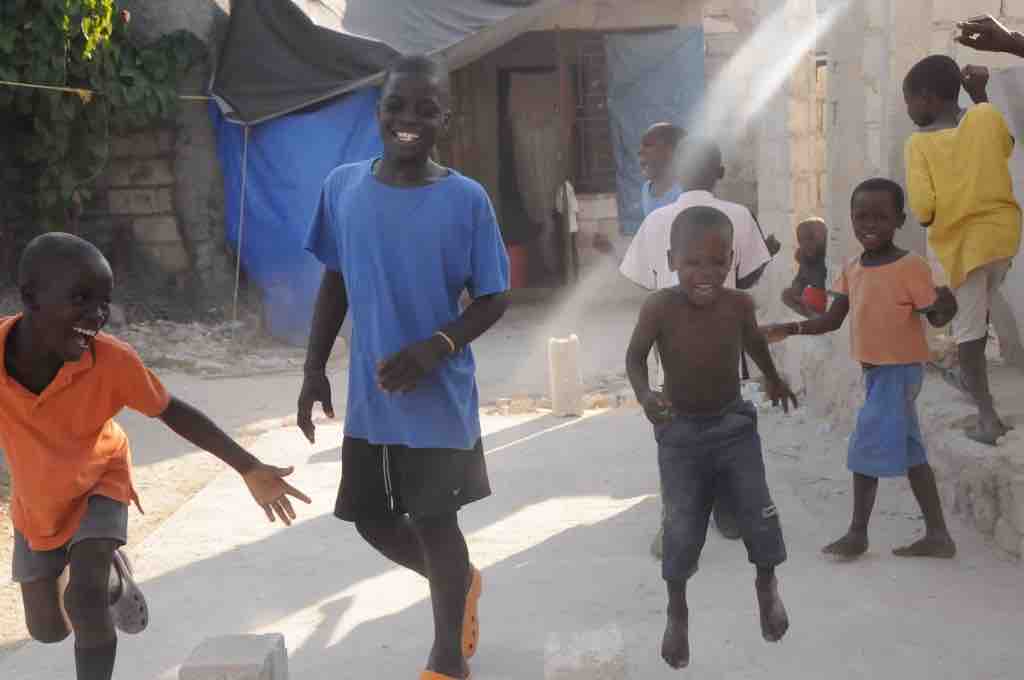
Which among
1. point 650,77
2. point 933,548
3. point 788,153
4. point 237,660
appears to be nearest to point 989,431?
point 933,548

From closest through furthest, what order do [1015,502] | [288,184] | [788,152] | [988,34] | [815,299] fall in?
1. [988,34]
2. [1015,502]
3. [815,299]
4. [788,152]
5. [288,184]

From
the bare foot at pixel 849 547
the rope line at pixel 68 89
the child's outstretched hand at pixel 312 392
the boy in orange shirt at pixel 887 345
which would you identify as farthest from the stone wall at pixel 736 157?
the child's outstretched hand at pixel 312 392

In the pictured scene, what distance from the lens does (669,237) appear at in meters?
4.09

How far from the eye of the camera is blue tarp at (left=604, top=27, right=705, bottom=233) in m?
12.5

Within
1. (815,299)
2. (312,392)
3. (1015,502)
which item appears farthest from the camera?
(815,299)

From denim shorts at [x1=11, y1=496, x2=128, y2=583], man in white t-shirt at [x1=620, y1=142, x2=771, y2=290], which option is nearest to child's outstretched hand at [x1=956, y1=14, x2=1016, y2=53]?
man in white t-shirt at [x1=620, y1=142, x2=771, y2=290]

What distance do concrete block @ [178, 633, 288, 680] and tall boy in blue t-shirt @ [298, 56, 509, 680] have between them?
392mm

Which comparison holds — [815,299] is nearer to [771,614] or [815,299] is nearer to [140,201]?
[771,614]

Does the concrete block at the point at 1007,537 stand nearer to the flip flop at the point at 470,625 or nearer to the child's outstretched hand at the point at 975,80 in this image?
the child's outstretched hand at the point at 975,80

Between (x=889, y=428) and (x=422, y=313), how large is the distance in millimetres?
1810

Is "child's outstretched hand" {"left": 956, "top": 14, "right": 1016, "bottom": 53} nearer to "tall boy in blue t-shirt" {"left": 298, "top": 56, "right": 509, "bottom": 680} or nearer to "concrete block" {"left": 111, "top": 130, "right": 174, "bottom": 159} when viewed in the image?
"tall boy in blue t-shirt" {"left": 298, "top": 56, "right": 509, "bottom": 680}

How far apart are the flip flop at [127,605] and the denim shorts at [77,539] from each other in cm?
23

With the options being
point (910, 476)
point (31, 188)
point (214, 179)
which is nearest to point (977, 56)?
→ point (910, 476)

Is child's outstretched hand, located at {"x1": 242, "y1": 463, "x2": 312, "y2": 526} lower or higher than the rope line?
lower
